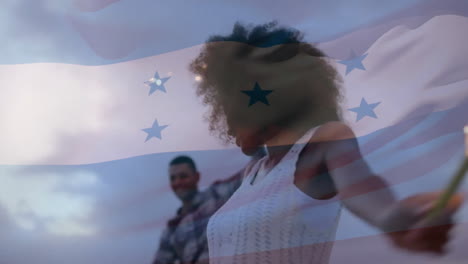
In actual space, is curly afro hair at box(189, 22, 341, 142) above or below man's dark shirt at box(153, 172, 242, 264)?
above

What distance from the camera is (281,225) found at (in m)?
0.84

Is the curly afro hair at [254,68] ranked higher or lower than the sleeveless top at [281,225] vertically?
higher

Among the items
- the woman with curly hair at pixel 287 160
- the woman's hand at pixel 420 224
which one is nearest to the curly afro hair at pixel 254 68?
the woman with curly hair at pixel 287 160

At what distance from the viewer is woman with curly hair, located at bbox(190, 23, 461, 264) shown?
706mm

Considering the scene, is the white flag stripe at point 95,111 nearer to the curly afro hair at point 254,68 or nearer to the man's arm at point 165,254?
the curly afro hair at point 254,68

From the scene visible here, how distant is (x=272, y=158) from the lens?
0.99m

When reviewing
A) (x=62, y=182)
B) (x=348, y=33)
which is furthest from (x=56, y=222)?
(x=348, y=33)

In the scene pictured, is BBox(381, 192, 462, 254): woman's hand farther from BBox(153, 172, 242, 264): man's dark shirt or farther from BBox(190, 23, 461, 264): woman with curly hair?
BBox(153, 172, 242, 264): man's dark shirt

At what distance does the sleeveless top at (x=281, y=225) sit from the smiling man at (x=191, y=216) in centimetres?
15

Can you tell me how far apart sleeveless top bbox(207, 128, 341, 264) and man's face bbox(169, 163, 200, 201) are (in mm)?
222

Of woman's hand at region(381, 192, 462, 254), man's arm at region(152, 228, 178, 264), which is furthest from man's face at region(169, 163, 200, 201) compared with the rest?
woman's hand at region(381, 192, 462, 254)
